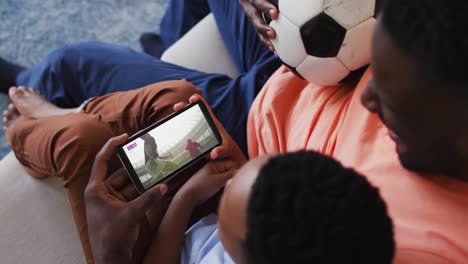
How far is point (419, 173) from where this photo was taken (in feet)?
2.02

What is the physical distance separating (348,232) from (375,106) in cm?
18

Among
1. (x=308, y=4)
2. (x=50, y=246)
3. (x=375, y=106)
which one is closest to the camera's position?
(x=375, y=106)

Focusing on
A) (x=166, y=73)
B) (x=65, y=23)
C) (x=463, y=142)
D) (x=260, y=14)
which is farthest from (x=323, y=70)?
(x=65, y=23)

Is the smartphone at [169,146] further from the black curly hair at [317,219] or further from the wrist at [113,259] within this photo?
the black curly hair at [317,219]

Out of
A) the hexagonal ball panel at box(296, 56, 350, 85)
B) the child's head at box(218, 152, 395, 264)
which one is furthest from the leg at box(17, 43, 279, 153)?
the child's head at box(218, 152, 395, 264)

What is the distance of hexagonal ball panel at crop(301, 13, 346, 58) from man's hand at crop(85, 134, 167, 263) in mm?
350

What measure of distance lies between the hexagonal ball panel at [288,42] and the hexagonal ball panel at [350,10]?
6 centimetres

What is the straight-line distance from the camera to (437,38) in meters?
0.45

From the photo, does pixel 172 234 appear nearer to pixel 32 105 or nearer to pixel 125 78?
pixel 125 78

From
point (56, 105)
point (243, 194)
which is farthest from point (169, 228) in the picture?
point (56, 105)

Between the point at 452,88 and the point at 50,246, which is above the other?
the point at 452,88

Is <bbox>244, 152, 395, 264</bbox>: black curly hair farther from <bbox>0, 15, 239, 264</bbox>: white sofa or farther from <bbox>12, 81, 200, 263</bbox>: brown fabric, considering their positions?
<bbox>0, 15, 239, 264</bbox>: white sofa

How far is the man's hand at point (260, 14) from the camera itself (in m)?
0.78

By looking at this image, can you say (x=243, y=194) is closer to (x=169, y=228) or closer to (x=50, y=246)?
(x=169, y=228)
